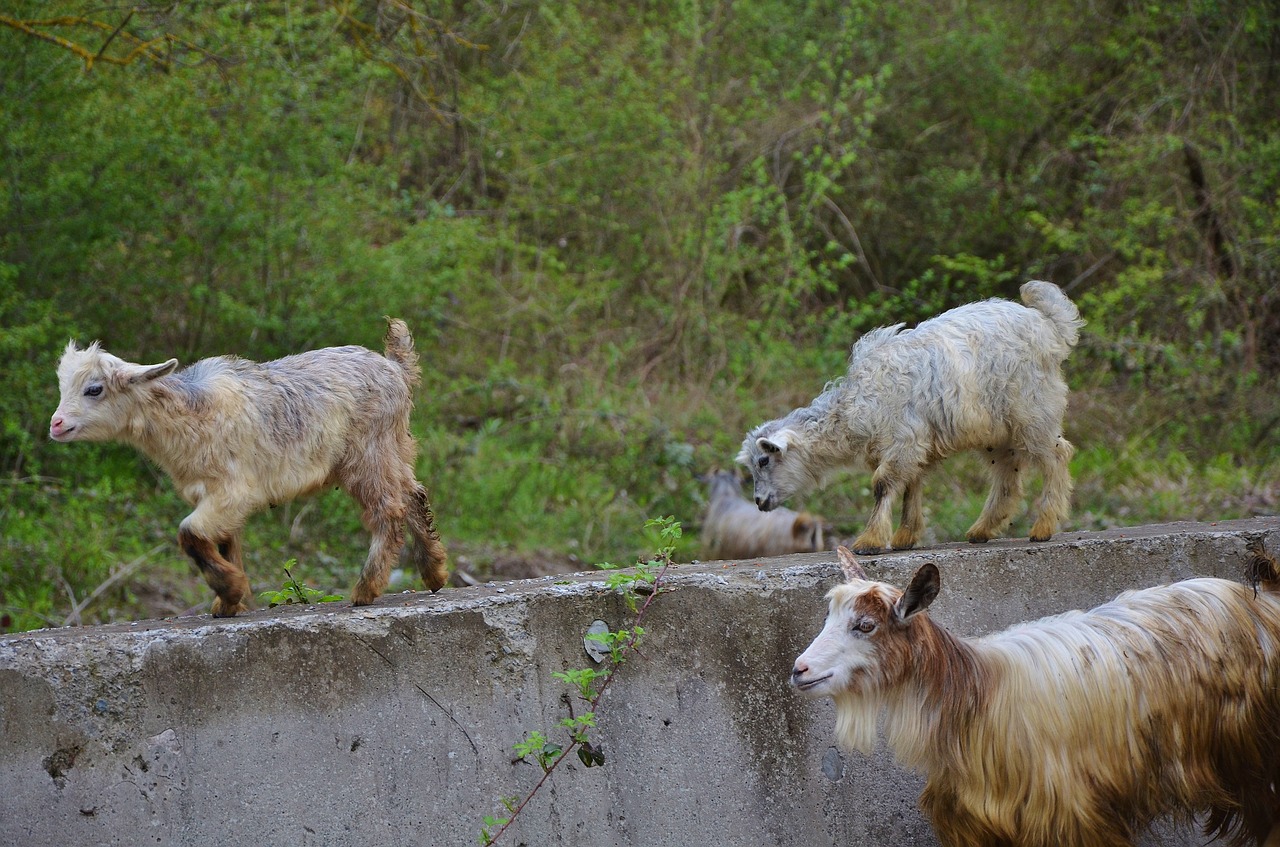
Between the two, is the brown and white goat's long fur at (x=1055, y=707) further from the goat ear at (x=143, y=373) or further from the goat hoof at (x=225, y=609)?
the goat ear at (x=143, y=373)

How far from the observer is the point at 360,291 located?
10.4 metres

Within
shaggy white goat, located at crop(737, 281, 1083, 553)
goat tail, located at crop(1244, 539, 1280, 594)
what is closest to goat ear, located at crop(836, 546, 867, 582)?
shaggy white goat, located at crop(737, 281, 1083, 553)

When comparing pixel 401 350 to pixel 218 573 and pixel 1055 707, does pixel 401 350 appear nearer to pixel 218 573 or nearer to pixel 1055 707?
pixel 218 573

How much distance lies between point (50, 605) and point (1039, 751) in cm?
675

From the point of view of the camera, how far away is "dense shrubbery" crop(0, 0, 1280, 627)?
30.9ft

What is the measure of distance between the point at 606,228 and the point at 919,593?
33.3 feet

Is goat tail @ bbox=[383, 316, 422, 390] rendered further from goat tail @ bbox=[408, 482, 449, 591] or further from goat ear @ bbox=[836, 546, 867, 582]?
goat ear @ bbox=[836, 546, 867, 582]

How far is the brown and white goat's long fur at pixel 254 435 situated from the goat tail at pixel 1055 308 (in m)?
2.86

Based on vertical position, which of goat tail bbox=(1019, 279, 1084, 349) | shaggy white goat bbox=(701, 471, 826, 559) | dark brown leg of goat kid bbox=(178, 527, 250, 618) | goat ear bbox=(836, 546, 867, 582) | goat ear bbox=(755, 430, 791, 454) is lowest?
shaggy white goat bbox=(701, 471, 826, 559)

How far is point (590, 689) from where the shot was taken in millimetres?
4582

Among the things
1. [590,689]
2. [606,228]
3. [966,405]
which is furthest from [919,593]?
[606,228]

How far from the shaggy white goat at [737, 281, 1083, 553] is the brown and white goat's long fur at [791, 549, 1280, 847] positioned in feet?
4.06

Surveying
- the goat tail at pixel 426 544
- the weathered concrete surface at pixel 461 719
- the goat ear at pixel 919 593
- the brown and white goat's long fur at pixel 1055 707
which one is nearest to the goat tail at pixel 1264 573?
the brown and white goat's long fur at pixel 1055 707

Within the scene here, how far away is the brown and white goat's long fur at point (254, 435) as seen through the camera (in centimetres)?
455
